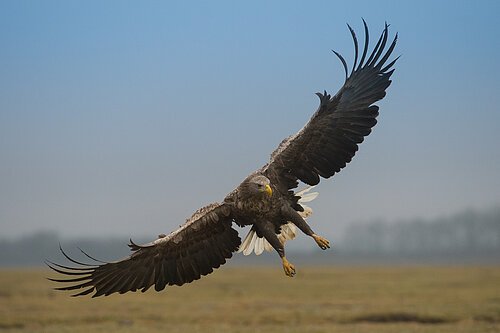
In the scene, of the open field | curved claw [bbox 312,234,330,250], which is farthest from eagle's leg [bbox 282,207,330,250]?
the open field

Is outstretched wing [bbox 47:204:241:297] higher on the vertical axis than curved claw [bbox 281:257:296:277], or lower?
higher

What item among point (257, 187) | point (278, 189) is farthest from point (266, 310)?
point (257, 187)

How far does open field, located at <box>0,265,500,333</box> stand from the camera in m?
21.1

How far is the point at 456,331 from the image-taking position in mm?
19219

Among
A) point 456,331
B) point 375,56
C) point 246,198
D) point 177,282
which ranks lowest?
point 456,331

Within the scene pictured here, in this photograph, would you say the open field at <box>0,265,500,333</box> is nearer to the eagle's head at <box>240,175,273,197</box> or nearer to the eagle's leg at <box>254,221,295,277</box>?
the eagle's leg at <box>254,221,295,277</box>

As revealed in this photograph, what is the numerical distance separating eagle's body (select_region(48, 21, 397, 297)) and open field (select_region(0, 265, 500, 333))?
10.4 meters

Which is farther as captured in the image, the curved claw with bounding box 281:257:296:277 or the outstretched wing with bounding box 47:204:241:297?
the outstretched wing with bounding box 47:204:241:297

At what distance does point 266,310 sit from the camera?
2488cm

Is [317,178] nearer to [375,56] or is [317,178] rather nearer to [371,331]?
[375,56]

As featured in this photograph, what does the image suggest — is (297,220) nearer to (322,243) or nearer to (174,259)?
(322,243)

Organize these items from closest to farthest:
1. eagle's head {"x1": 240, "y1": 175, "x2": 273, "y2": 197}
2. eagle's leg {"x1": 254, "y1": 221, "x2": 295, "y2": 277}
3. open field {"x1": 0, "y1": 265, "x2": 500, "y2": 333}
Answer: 1. eagle's head {"x1": 240, "y1": 175, "x2": 273, "y2": 197}
2. eagle's leg {"x1": 254, "y1": 221, "x2": 295, "y2": 277}
3. open field {"x1": 0, "y1": 265, "x2": 500, "y2": 333}

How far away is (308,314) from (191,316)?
11.8 feet

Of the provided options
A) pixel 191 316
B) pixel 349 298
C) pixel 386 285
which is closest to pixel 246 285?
pixel 386 285
